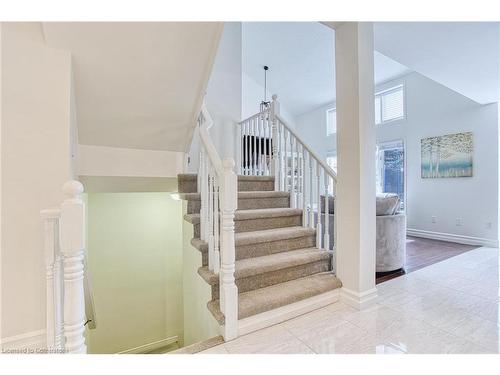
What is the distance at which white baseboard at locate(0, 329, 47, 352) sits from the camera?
1.39m

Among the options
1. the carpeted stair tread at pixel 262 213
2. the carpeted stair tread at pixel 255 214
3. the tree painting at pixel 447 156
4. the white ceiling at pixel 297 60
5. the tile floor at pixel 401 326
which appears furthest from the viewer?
the white ceiling at pixel 297 60

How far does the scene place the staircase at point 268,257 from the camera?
72.4 inches

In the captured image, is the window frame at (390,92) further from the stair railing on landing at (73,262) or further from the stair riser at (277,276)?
the stair railing on landing at (73,262)

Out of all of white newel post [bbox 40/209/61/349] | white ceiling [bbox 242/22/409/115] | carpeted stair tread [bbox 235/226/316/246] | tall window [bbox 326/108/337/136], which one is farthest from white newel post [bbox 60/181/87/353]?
tall window [bbox 326/108/337/136]

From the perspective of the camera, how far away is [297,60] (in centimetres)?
533

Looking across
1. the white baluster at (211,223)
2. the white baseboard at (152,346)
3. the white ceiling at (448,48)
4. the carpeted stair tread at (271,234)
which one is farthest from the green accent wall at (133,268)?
the white ceiling at (448,48)

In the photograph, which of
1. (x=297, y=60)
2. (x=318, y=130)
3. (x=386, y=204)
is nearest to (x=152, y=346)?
(x=386, y=204)

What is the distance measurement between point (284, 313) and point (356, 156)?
52.1 inches

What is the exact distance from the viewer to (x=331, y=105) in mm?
6684

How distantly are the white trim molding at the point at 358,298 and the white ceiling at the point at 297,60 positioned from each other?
408cm

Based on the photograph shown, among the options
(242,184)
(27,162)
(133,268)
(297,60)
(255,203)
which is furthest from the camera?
(297,60)

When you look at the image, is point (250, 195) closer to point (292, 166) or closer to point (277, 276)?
point (292, 166)

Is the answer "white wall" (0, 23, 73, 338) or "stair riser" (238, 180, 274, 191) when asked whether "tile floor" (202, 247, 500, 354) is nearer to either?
"white wall" (0, 23, 73, 338)
